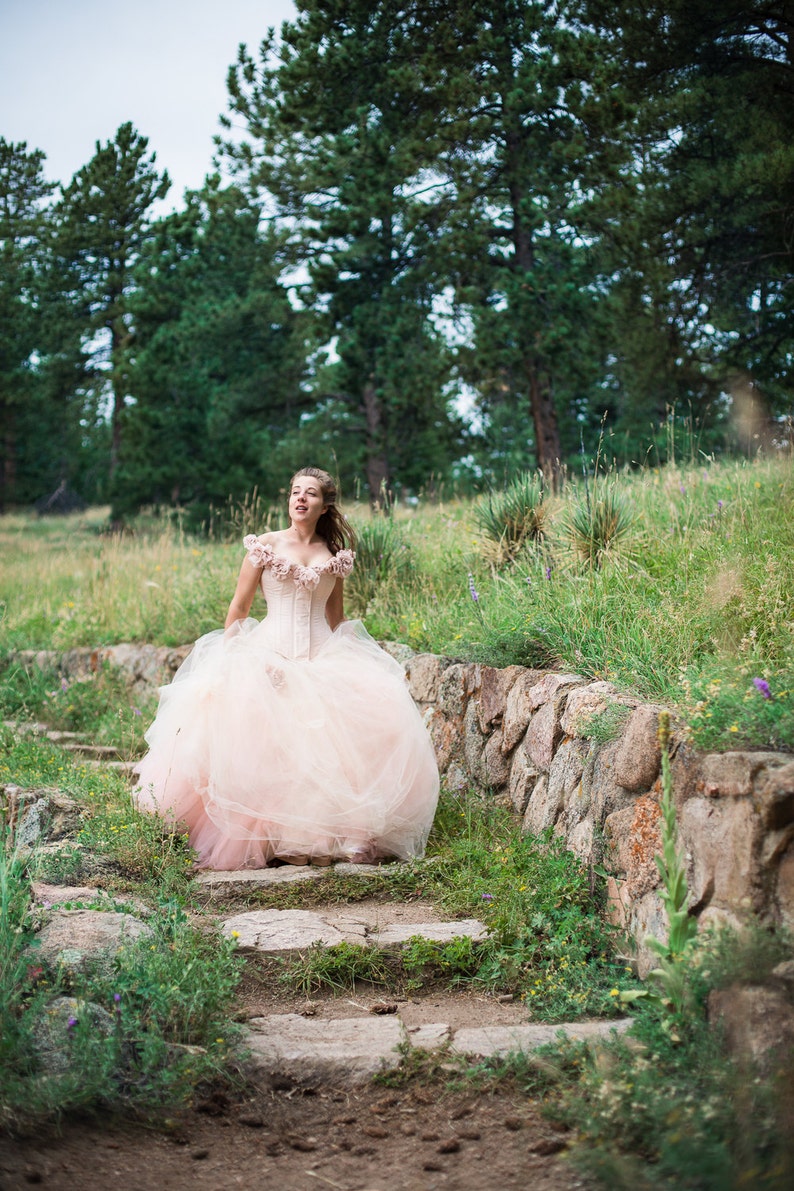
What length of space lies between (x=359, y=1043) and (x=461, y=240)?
11.5 metres

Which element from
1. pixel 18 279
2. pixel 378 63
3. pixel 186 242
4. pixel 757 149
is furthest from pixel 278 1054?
pixel 18 279

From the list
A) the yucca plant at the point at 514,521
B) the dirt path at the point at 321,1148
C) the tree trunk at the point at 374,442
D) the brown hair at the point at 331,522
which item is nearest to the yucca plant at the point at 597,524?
the yucca plant at the point at 514,521

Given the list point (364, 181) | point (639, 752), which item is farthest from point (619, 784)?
point (364, 181)

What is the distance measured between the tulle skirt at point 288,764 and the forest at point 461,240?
153 inches

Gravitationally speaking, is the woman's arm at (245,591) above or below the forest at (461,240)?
below

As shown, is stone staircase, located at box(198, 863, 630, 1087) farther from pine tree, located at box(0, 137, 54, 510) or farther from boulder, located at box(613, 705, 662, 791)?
pine tree, located at box(0, 137, 54, 510)

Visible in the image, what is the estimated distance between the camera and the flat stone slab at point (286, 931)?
11.6 feet

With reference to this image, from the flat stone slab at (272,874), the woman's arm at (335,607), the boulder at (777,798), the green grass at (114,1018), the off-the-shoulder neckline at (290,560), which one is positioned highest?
the off-the-shoulder neckline at (290,560)

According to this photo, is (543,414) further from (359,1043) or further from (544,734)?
(359,1043)

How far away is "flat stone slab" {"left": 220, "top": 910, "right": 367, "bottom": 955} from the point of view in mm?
3549

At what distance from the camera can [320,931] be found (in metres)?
3.71

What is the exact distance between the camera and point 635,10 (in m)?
11.3

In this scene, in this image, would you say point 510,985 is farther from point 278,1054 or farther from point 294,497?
point 294,497

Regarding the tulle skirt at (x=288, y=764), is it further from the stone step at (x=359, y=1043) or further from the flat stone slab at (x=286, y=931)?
the stone step at (x=359, y=1043)
